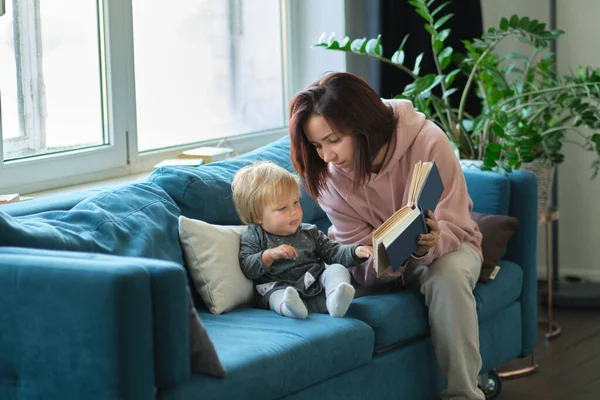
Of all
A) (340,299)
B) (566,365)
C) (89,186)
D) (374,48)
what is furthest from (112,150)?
(566,365)

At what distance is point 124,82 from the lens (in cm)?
348

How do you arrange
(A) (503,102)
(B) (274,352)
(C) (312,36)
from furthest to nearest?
(C) (312,36) < (A) (503,102) < (B) (274,352)

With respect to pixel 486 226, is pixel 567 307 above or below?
below

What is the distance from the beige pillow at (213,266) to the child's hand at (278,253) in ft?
0.36

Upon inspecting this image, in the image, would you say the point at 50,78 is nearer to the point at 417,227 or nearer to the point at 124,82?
the point at 124,82

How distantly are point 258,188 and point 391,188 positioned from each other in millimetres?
422

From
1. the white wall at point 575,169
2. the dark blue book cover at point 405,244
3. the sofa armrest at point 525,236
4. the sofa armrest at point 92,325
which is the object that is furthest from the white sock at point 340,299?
the white wall at point 575,169

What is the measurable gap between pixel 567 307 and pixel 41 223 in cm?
260

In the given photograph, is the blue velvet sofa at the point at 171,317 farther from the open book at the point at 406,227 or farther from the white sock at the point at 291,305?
the open book at the point at 406,227

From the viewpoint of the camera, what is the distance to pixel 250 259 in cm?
273

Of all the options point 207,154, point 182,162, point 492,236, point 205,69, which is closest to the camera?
point 492,236

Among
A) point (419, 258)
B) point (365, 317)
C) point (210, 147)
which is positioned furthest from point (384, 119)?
point (210, 147)

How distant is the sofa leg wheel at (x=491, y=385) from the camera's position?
10.4 feet

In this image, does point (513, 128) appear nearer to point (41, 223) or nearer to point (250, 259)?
point (250, 259)
